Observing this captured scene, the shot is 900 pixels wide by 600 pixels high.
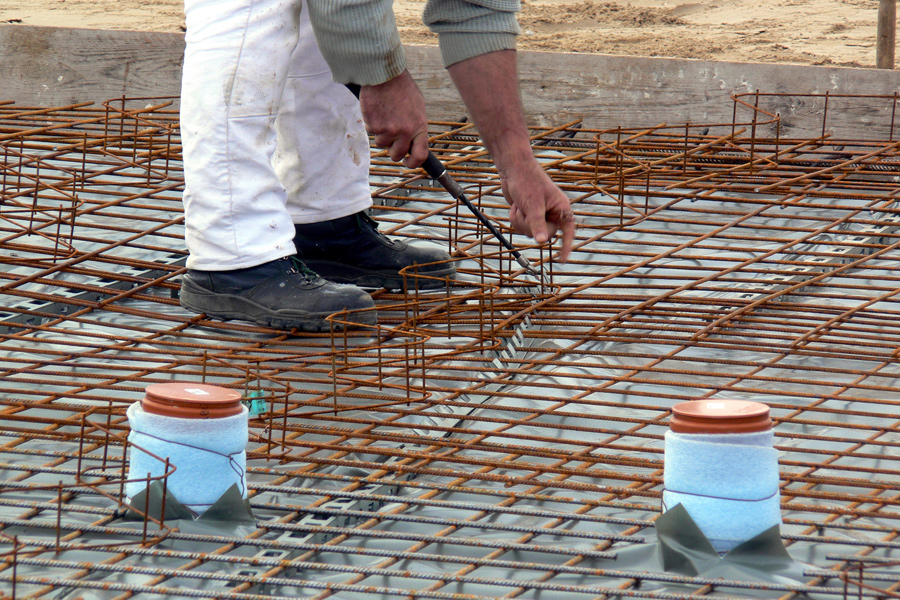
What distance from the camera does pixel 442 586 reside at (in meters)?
1.40

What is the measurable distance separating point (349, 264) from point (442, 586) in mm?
1500

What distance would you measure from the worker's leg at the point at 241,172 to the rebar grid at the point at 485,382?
94 mm

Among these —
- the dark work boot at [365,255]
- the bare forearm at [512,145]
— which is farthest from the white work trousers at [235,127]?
the bare forearm at [512,145]

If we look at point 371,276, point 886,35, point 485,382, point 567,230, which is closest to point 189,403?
point 485,382

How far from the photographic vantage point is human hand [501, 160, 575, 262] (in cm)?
200

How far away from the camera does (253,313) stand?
2.41 meters

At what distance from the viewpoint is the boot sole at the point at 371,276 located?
2.75 m

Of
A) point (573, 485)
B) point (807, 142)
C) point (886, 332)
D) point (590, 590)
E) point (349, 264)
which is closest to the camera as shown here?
point (590, 590)

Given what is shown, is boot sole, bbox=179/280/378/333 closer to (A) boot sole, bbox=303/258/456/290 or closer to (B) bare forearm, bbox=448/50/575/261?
(A) boot sole, bbox=303/258/456/290

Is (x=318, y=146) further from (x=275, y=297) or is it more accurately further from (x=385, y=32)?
(x=385, y=32)

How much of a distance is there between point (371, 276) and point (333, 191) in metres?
0.26

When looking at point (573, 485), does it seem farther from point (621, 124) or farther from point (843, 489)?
point (621, 124)

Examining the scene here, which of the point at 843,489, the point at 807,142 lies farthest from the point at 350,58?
the point at 807,142

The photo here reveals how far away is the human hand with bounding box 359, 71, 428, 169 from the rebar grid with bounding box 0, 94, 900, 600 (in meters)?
0.38
